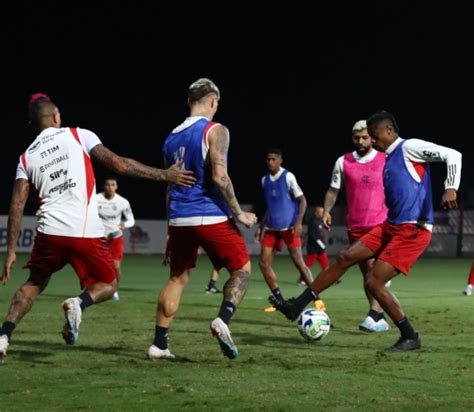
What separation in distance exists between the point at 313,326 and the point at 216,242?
1724mm

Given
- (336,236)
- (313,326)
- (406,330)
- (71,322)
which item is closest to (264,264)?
(313,326)

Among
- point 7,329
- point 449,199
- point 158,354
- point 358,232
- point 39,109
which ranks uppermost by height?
point 39,109

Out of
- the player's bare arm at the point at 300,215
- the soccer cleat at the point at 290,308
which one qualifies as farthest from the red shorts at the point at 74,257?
the player's bare arm at the point at 300,215

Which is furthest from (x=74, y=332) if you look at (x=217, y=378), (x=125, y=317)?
(x=125, y=317)

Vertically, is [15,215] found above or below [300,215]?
above

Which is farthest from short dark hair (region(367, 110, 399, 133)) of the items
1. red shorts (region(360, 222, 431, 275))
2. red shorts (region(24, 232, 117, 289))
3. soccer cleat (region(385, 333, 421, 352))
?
red shorts (region(24, 232, 117, 289))

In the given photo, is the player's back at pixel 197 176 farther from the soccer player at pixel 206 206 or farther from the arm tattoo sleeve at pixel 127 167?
the arm tattoo sleeve at pixel 127 167

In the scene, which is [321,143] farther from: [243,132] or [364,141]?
[364,141]

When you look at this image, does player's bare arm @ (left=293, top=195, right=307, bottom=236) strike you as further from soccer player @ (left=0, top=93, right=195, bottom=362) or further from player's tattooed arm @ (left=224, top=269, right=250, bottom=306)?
soccer player @ (left=0, top=93, right=195, bottom=362)

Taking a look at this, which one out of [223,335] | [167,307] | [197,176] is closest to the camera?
[223,335]

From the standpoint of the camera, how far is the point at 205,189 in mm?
8602

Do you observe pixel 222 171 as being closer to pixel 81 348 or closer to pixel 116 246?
pixel 81 348

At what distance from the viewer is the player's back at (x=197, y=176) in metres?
8.55

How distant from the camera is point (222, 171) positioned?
838cm
